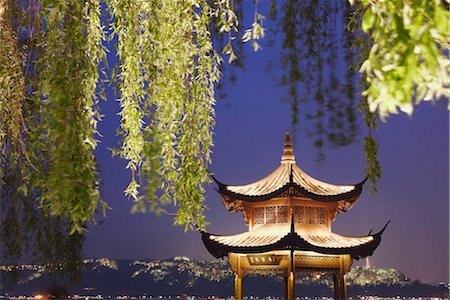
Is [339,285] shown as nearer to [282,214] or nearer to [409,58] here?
[282,214]

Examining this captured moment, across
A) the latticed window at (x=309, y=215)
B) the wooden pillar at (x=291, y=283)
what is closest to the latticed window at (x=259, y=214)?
the latticed window at (x=309, y=215)

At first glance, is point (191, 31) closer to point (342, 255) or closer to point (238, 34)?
point (238, 34)

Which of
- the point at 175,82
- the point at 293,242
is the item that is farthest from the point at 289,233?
the point at 175,82

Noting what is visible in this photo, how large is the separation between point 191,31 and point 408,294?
→ 129ft

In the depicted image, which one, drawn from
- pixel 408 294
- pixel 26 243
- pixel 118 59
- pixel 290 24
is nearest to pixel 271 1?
pixel 290 24

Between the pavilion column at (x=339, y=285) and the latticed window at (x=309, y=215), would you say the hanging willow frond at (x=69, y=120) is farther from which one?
the latticed window at (x=309, y=215)

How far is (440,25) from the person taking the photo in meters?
1.43

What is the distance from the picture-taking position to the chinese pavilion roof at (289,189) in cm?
968

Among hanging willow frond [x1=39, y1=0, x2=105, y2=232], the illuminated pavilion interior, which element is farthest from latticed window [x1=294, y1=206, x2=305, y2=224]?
hanging willow frond [x1=39, y1=0, x2=105, y2=232]

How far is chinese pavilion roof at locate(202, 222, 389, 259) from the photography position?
30.9 feet

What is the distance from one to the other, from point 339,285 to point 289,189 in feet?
5.04

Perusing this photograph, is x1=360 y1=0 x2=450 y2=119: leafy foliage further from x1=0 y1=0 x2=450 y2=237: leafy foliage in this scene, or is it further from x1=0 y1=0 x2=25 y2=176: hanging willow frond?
x1=0 y1=0 x2=25 y2=176: hanging willow frond

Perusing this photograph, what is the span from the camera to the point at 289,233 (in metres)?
9.42

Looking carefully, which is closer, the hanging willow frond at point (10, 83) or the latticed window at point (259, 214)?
the hanging willow frond at point (10, 83)
